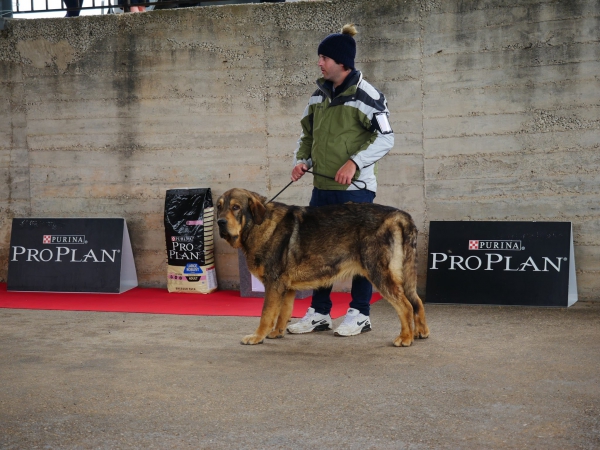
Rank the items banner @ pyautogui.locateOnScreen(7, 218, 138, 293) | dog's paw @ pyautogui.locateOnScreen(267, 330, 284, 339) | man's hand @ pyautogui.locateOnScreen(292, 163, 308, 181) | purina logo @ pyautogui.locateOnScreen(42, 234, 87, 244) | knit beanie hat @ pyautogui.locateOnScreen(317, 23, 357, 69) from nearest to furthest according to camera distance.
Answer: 1. knit beanie hat @ pyautogui.locateOnScreen(317, 23, 357, 69)
2. dog's paw @ pyautogui.locateOnScreen(267, 330, 284, 339)
3. man's hand @ pyautogui.locateOnScreen(292, 163, 308, 181)
4. banner @ pyautogui.locateOnScreen(7, 218, 138, 293)
5. purina logo @ pyautogui.locateOnScreen(42, 234, 87, 244)

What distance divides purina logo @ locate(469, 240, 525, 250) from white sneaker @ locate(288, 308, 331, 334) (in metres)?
1.75

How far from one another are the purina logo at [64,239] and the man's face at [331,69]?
3540 mm

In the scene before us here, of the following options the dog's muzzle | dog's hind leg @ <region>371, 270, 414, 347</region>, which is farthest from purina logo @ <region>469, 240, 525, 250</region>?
the dog's muzzle

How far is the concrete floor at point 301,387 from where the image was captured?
9.84 feet

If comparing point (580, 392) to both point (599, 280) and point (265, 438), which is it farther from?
point (599, 280)

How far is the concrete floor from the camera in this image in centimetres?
300

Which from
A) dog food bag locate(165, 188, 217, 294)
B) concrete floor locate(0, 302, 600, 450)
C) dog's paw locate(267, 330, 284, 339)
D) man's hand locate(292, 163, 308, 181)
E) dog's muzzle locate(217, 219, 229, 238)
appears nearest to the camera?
concrete floor locate(0, 302, 600, 450)

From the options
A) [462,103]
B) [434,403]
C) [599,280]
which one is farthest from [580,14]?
[434,403]

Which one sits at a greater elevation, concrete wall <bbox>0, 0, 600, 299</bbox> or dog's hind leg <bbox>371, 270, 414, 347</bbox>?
concrete wall <bbox>0, 0, 600, 299</bbox>

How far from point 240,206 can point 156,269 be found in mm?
2994

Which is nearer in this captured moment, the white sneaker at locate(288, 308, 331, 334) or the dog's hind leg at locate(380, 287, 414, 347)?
the dog's hind leg at locate(380, 287, 414, 347)

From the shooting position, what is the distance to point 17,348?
4719mm

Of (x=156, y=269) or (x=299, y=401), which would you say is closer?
(x=299, y=401)

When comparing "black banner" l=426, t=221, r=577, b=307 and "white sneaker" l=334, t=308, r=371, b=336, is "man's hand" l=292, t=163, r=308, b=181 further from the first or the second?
"black banner" l=426, t=221, r=577, b=307
